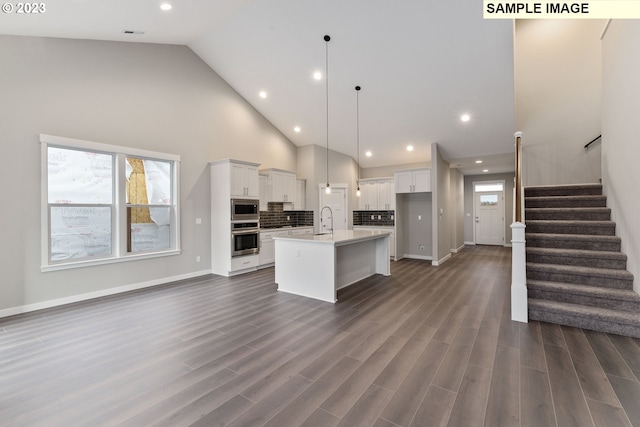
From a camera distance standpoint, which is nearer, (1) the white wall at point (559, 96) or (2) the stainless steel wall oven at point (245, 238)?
(1) the white wall at point (559, 96)

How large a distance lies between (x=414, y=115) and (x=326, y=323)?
483cm

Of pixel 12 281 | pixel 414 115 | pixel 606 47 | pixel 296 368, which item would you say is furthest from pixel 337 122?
pixel 12 281

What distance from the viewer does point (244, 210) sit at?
19.6ft

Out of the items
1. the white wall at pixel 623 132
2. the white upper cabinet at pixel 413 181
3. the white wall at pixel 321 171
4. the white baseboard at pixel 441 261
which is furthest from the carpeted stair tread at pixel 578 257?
the white wall at pixel 321 171

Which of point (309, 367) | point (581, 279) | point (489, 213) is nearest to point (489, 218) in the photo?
point (489, 213)

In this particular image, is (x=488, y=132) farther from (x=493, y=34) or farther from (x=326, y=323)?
(x=326, y=323)

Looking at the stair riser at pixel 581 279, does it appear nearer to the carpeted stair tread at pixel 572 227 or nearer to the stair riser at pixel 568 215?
the carpeted stair tread at pixel 572 227

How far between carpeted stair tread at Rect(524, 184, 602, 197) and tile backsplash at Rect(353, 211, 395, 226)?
11.4 feet

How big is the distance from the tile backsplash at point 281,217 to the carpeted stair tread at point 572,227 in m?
5.20

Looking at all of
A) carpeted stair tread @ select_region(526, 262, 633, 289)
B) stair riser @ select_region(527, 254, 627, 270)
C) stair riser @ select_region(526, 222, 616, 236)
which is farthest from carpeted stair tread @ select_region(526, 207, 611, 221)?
carpeted stair tread @ select_region(526, 262, 633, 289)

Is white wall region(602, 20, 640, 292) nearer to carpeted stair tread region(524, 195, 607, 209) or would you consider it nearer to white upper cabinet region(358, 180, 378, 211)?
carpeted stair tread region(524, 195, 607, 209)

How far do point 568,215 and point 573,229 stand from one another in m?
0.32

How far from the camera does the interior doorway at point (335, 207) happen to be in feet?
26.4

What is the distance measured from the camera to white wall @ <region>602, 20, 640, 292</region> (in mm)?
3203
